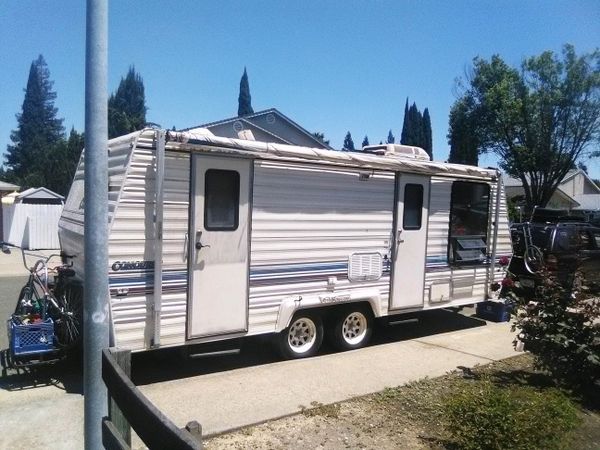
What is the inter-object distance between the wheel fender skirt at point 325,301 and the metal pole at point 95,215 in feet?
11.1

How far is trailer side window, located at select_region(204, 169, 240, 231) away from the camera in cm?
559

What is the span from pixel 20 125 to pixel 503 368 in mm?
77236

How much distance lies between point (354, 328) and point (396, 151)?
8.66 ft

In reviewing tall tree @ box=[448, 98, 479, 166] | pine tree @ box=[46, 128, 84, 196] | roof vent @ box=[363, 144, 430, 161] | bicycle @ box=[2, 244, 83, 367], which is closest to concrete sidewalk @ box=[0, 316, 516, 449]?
bicycle @ box=[2, 244, 83, 367]

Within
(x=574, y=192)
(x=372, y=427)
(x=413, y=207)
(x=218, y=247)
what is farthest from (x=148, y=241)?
(x=574, y=192)

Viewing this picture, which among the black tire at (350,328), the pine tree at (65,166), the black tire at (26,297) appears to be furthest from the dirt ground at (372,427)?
the pine tree at (65,166)

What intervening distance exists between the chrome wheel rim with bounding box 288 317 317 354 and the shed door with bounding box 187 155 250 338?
0.84 metres

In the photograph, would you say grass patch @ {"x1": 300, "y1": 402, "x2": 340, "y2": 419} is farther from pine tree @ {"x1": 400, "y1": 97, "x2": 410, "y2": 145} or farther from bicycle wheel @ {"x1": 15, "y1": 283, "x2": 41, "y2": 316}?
pine tree @ {"x1": 400, "y1": 97, "x2": 410, "y2": 145}

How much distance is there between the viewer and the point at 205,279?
5.55 metres

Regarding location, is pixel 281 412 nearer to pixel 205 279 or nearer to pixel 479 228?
pixel 205 279

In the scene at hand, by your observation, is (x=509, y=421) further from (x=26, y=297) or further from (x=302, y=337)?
(x=26, y=297)

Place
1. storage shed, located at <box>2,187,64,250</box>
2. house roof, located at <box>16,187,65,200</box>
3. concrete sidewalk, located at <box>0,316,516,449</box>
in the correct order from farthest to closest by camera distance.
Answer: house roof, located at <box>16,187,65,200</box>
storage shed, located at <box>2,187,64,250</box>
concrete sidewalk, located at <box>0,316,516,449</box>

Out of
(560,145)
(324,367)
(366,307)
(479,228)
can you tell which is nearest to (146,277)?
(324,367)

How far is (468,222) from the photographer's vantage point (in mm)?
8164
